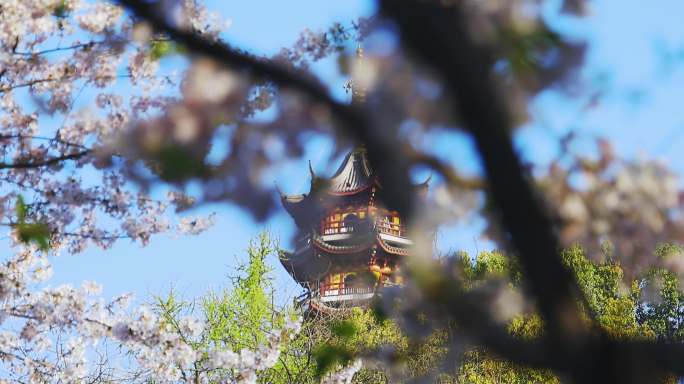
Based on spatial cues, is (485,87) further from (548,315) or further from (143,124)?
(143,124)

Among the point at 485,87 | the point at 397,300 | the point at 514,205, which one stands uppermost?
the point at 485,87

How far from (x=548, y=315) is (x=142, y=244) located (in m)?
3.90

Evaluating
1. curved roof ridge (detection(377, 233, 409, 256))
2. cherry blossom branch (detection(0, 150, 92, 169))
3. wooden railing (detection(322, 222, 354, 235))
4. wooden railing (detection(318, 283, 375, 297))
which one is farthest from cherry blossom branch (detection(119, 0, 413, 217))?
wooden railing (detection(318, 283, 375, 297))

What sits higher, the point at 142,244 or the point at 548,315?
the point at 548,315

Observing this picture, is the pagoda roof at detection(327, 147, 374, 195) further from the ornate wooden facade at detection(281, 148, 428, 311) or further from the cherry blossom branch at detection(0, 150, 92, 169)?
the cherry blossom branch at detection(0, 150, 92, 169)

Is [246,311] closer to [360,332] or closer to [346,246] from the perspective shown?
[360,332]

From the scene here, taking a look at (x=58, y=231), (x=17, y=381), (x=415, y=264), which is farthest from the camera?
(x=17, y=381)

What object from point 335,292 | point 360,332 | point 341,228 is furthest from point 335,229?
point 360,332

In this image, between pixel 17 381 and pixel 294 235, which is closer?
pixel 294 235

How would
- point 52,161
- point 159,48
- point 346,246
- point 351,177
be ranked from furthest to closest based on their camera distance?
point 351,177 → point 346,246 → point 52,161 → point 159,48

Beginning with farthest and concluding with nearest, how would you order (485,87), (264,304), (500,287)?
1. (264,304)
2. (500,287)
3. (485,87)

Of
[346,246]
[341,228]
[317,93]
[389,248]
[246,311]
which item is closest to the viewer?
[317,93]

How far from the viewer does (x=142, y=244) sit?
4820 mm

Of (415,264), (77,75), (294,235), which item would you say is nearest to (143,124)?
(294,235)
